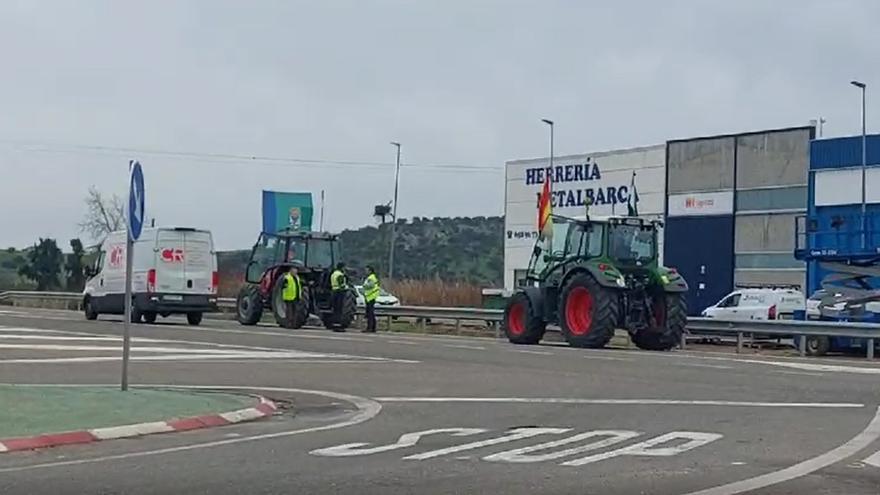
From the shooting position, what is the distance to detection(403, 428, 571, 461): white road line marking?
35.7ft

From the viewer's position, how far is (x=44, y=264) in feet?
244

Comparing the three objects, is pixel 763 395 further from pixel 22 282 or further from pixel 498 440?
pixel 22 282

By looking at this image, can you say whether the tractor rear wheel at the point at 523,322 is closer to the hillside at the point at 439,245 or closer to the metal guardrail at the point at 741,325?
the metal guardrail at the point at 741,325

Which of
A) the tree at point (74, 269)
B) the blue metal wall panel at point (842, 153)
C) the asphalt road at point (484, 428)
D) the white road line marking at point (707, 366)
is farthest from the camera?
the tree at point (74, 269)

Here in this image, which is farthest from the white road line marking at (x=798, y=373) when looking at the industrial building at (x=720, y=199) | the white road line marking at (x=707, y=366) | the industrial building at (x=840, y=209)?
the industrial building at (x=720, y=199)

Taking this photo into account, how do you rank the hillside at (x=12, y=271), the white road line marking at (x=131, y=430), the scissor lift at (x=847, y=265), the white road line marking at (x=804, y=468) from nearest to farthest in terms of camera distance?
the white road line marking at (x=804, y=468), the white road line marking at (x=131, y=430), the scissor lift at (x=847, y=265), the hillside at (x=12, y=271)

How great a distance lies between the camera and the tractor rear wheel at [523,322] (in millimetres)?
28219

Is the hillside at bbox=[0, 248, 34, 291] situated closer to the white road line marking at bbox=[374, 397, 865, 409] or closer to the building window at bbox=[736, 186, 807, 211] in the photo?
the building window at bbox=[736, 186, 807, 211]

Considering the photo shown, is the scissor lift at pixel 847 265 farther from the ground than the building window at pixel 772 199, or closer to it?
closer to it

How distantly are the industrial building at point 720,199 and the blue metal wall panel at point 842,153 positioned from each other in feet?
13.7

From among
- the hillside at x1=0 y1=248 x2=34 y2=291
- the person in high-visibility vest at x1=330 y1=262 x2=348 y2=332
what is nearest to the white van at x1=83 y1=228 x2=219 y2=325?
the person in high-visibility vest at x1=330 y1=262 x2=348 y2=332

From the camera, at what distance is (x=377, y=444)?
11.6 m

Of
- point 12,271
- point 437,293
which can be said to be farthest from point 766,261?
point 12,271

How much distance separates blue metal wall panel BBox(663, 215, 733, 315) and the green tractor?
85.1 feet
